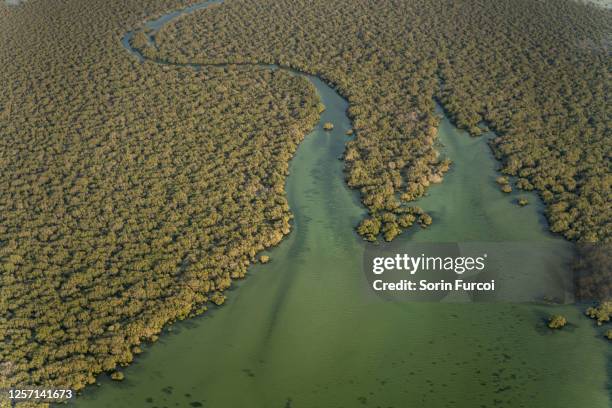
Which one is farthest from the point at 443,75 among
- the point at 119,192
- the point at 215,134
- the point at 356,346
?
the point at 356,346

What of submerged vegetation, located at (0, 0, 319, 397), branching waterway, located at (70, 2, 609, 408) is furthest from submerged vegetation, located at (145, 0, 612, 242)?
submerged vegetation, located at (0, 0, 319, 397)

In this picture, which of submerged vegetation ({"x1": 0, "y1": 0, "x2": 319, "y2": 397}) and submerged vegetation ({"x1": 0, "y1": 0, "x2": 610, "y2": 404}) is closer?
submerged vegetation ({"x1": 0, "y1": 0, "x2": 319, "y2": 397})

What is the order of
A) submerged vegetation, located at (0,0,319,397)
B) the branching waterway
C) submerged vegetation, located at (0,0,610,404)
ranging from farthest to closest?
Answer: submerged vegetation, located at (0,0,610,404) < submerged vegetation, located at (0,0,319,397) < the branching waterway

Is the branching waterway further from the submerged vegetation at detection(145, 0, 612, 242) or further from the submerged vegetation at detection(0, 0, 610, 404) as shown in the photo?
the submerged vegetation at detection(145, 0, 612, 242)

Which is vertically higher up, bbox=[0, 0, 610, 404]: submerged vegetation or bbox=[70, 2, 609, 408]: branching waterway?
bbox=[0, 0, 610, 404]: submerged vegetation

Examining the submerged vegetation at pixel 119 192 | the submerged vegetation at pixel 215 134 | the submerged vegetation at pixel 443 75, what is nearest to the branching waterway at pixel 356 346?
the submerged vegetation at pixel 215 134

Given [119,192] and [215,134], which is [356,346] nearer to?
[119,192]
